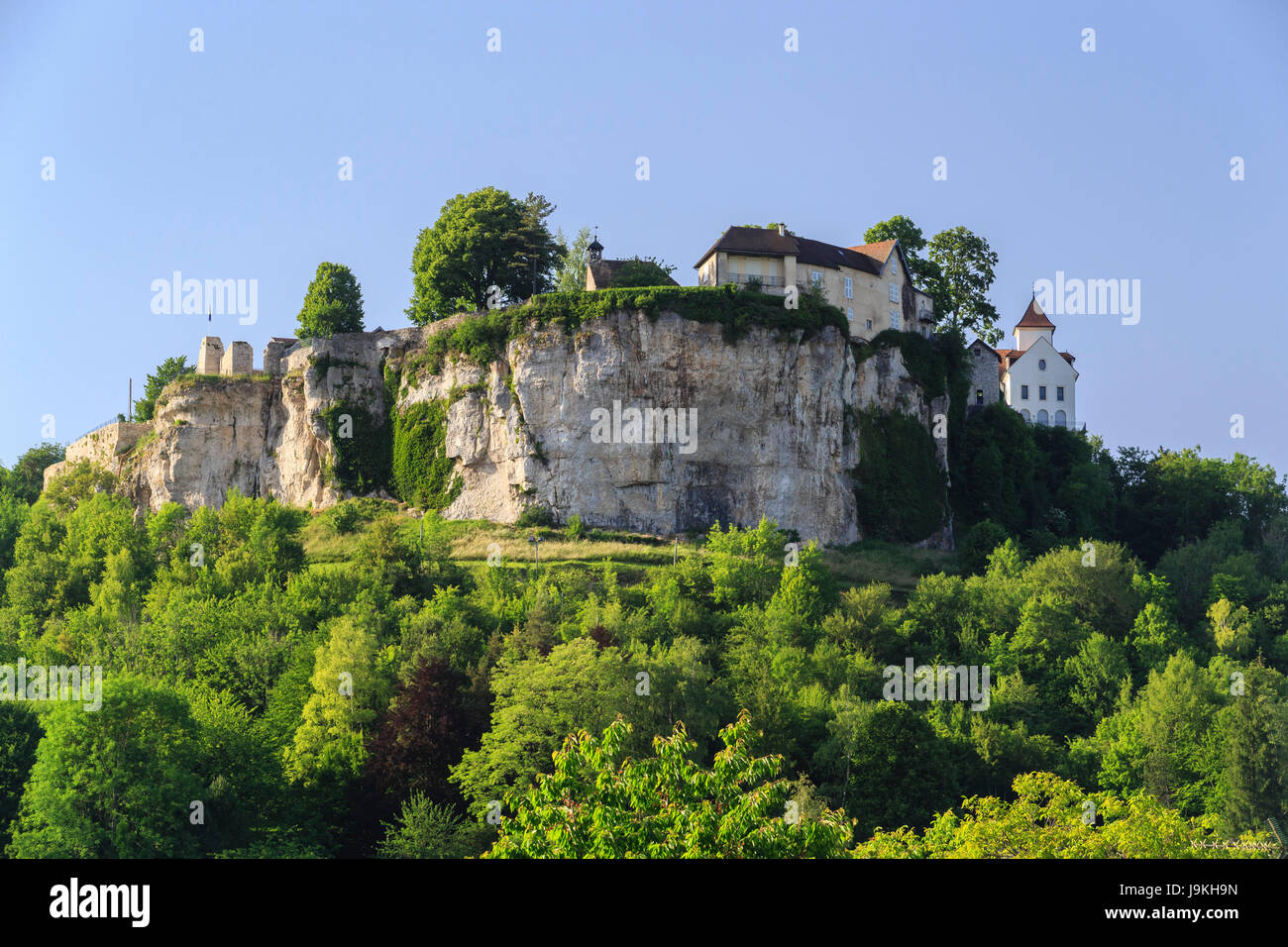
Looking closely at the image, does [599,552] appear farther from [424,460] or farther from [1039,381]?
[1039,381]

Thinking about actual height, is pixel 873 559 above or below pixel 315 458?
below

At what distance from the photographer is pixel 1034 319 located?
83188 mm

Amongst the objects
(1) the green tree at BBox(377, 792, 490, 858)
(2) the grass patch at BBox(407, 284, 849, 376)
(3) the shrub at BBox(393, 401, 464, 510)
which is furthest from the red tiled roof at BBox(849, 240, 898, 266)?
(1) the green tree at BBox(377, 792, 490, 858)

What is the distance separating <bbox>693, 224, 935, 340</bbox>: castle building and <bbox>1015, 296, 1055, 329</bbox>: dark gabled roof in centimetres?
1047

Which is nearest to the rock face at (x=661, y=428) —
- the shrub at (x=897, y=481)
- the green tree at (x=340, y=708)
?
the shrub at (x=897, y=481)

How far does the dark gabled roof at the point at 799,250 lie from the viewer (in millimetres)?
67375

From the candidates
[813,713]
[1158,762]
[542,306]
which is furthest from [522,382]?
[1158,762]

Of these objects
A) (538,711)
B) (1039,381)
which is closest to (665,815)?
(538,711)

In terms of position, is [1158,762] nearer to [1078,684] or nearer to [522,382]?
[1078,684]

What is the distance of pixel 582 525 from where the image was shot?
63031 millimetres

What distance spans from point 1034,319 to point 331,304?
38770mm

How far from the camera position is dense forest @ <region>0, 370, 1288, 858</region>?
35.5m

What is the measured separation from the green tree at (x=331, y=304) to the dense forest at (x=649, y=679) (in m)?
12.6

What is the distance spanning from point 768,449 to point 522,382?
11255 millimetres
